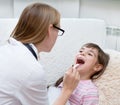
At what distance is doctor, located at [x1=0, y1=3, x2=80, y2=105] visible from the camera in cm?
117

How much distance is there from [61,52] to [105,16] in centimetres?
75

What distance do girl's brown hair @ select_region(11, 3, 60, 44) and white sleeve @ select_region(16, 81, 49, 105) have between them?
0.78 ft

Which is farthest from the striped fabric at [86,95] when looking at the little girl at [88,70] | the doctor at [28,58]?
the doctor at [28,58]

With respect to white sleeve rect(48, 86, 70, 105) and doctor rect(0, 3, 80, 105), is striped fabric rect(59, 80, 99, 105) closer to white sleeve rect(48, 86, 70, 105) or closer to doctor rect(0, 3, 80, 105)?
white sleeve rect(48, 86, 70, 105)

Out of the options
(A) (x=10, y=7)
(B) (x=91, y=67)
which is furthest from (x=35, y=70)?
(A) (x=10, y=7)

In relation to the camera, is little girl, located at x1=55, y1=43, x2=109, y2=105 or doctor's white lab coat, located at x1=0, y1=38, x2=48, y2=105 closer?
doctor's white lab coat, located at x1=0, y1=38, x2=48, y2=105

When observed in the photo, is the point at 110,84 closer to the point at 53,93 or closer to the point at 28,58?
the point at 53,93

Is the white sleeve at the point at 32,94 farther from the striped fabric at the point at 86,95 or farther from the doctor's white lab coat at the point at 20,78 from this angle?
the striped fabric at the point at 86,95

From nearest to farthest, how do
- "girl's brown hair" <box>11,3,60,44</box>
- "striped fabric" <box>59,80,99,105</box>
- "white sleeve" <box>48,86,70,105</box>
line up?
1. "girl's brown hair" <box>11,3,60,44</box>
2. "striped fabric" <box>59,80,99,105</box>
3. "white sleeve" <box>48,86,70,105</box>

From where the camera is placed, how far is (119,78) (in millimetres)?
1965

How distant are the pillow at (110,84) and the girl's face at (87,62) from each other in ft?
0.30

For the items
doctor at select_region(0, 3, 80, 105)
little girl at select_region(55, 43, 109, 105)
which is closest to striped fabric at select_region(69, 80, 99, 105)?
little girl at select_region(55, 43, 109, 105)

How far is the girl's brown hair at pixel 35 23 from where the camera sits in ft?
4.34

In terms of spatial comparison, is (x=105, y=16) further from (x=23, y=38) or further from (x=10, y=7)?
(x=23, y=38)
